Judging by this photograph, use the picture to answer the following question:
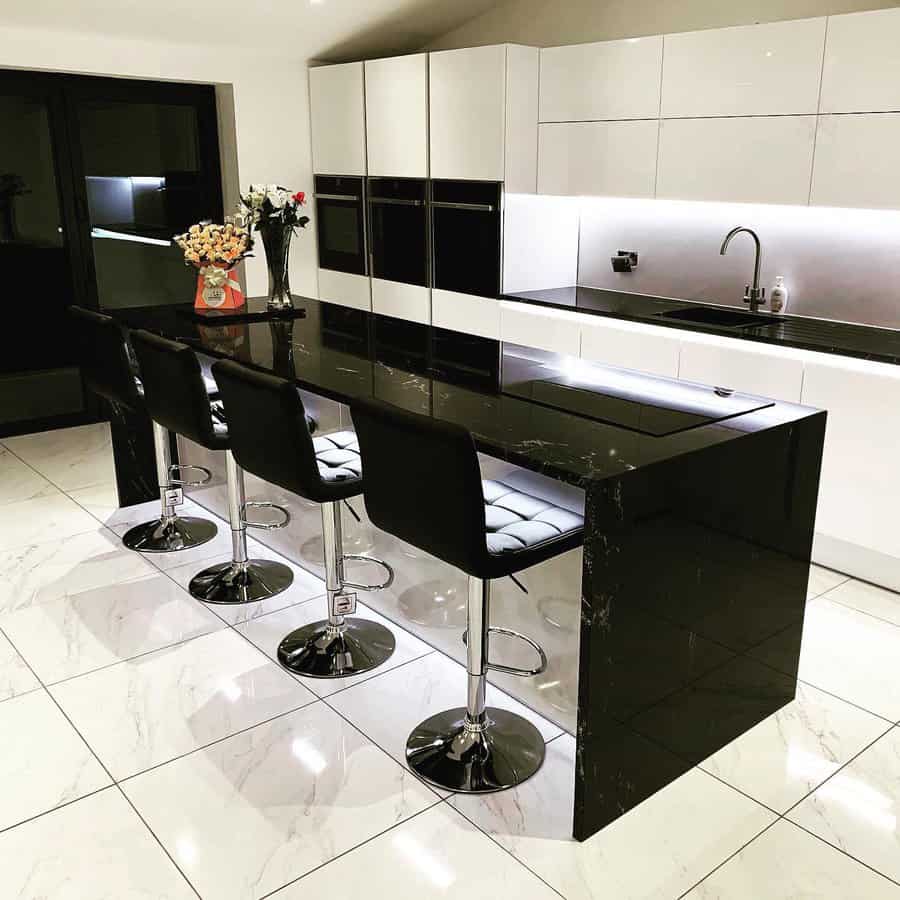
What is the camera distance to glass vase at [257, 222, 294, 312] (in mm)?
3979

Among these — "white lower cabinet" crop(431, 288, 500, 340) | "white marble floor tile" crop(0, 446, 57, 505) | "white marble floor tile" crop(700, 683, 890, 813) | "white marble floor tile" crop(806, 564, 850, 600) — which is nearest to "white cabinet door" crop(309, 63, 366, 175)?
"white lower cabinet" crop(431, 288, 500, 340)

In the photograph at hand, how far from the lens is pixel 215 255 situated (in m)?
4.09

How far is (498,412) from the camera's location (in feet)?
8.89

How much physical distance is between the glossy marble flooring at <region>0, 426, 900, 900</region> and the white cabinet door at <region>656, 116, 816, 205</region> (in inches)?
73.2

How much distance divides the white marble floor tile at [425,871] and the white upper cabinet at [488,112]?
12.0ft

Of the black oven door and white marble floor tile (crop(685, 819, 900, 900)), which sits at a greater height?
the black oven door

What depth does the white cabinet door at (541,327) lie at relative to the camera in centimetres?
500

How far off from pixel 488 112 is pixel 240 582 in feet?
9.45

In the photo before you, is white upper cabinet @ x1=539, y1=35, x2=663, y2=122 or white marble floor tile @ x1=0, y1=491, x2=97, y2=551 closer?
white marble floor tile @ x1=0, y1=491, x2=97, y2=551

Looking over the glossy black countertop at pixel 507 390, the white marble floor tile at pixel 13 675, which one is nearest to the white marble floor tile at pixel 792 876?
the glossy black countertop at pixel 507 390

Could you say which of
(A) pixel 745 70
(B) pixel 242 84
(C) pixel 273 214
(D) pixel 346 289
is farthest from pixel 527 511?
(B) pixel 242 84

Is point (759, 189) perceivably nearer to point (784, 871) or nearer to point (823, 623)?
point (823, 623)

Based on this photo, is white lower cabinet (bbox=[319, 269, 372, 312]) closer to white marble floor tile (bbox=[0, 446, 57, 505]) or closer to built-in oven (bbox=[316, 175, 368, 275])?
built-in oven (bbox=[316, 175, 368, 275])

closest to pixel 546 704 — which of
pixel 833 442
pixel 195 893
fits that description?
pixel 195 893
